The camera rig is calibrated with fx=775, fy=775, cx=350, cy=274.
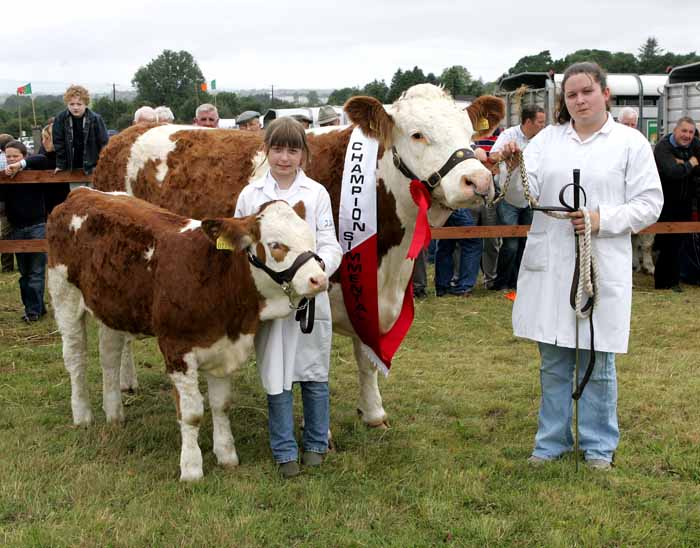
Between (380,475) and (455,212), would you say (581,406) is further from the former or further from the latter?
(455,212)

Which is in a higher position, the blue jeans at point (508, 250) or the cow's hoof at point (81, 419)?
the blue jeans at point (508, 250)

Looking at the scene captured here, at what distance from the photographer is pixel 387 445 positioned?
15.9ft

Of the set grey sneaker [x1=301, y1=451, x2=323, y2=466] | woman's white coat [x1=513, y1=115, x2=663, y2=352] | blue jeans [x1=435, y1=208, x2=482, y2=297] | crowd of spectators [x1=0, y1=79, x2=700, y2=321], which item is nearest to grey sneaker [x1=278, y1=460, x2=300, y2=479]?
grey sneaker [x1=301, y1=451, x2=323, y2=466]

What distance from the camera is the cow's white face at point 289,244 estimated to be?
12.0 ft

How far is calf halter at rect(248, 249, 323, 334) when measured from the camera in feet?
12.2

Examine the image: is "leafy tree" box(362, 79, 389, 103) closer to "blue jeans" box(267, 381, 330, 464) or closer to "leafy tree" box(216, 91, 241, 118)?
"leafy tree" box(216, 91, 241, 118)

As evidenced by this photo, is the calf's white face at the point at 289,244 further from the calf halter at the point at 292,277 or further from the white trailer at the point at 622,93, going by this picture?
the white trailer at the point at 622,93

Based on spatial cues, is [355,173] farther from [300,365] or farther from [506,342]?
[506,342]

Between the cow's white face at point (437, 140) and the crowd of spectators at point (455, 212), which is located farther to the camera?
the crowd of spectators at point (455, 212)

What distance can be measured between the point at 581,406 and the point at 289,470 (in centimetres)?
167

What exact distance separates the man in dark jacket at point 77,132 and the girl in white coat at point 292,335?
15.8 feet

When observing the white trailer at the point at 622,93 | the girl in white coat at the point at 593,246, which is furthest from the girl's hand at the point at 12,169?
the white trailer at the point at 622,93

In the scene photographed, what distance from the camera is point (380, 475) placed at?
4359 millimetres

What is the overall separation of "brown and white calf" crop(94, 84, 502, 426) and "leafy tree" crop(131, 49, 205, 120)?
248 ft
